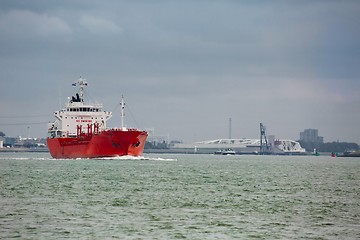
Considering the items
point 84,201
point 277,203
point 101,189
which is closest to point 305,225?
point 277,203

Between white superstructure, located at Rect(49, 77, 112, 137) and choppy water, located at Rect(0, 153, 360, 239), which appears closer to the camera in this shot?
choppy water, located at Rect(0, 153, 360, 239)

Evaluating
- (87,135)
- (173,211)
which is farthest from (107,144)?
(173,211)

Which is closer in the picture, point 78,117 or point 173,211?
point 173,211

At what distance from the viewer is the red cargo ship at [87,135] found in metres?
134

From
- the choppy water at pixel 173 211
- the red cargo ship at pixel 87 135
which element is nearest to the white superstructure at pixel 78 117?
the red cargo ship at pixel 87 135

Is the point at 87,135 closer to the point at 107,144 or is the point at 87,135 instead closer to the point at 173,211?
the point at 107,144

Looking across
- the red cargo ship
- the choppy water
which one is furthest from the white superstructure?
the choppy water

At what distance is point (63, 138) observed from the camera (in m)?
146

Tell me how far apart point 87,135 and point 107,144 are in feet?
17.4

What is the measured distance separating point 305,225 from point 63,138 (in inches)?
4216

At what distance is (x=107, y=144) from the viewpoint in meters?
134

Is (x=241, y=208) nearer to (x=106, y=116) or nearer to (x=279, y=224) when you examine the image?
(x=279, y=224)

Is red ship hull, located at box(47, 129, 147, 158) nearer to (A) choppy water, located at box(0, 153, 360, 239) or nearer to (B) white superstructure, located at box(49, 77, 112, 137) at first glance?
(B) white superstructure, located at box(49, 77, 112, 137)

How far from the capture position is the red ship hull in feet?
434
